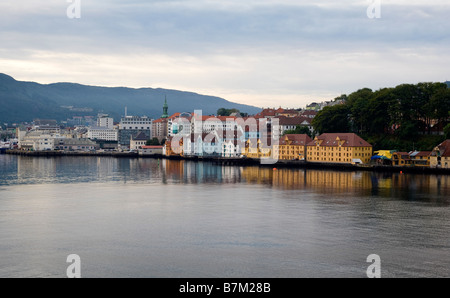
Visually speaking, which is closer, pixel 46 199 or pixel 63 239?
pixel 63 239

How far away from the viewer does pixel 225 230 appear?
21172 millimetres

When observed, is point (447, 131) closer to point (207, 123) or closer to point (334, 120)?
point (334, 120)

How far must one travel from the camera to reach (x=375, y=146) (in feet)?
189

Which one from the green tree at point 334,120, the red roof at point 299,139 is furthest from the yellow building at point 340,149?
the green tree at point 334,120

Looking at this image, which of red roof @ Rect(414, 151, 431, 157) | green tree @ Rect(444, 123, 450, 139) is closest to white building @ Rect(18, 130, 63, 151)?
red roof @ Rect(414, 151, 431, 157)

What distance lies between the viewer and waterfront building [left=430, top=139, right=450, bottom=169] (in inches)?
1861

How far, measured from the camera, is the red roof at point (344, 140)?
55.8m

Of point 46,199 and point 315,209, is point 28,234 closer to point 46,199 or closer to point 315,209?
point 46,199

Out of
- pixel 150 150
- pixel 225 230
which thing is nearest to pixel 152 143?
pixel 150 150

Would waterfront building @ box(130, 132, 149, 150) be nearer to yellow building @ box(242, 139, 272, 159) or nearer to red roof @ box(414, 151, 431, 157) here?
yellow building @ box(242, 139, 272, 159)

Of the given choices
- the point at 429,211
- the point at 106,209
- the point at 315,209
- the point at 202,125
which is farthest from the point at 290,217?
the point at 202,125

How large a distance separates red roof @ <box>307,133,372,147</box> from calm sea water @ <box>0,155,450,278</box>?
A: 1983 centimetres

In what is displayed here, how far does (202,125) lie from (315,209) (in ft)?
263

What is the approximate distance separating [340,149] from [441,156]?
10.9m
